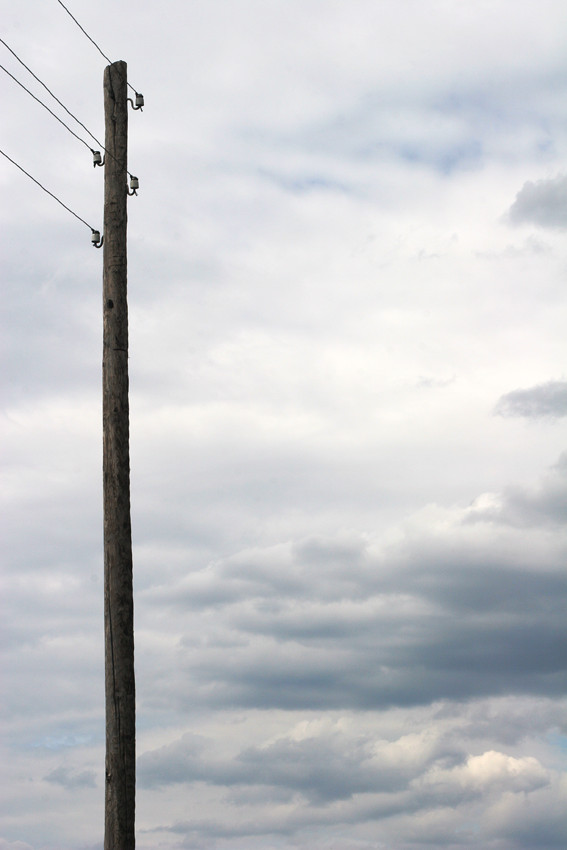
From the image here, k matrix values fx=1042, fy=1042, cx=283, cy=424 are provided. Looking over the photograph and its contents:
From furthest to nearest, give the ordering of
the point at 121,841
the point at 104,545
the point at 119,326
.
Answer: the point at 119,326 → the point at 104,545 → the point at 121,841

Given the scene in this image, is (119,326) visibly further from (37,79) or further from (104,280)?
(37,79)

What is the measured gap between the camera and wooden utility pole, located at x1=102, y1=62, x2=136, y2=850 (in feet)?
34.6

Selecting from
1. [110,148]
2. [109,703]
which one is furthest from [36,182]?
[109,703]

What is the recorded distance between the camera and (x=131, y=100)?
1286 centimetres

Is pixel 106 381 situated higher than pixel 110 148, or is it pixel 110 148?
pixel 110 148

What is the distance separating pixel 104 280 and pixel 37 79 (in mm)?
2931

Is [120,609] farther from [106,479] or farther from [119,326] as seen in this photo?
[119,326]

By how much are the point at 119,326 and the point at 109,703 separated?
4.14 m

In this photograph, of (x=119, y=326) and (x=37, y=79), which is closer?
(x=119, y=326)

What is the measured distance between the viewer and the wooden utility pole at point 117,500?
415 inches

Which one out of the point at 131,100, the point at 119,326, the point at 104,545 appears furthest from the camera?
the point at 131,100

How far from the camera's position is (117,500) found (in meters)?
11.2

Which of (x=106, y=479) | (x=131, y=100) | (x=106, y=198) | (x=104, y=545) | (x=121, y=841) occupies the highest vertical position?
(x=131, y=100)

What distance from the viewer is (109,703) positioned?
10789mm
